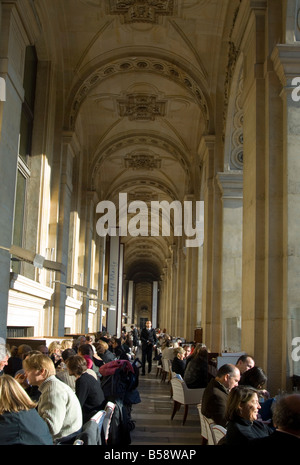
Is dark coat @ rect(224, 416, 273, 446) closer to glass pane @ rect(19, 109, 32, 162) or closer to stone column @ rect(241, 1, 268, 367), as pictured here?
stone column @ rect(241, 1, 268, 367)

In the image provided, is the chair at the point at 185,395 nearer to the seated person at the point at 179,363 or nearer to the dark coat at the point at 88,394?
the seated person at the point at 179,363

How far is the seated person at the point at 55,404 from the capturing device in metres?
3.97

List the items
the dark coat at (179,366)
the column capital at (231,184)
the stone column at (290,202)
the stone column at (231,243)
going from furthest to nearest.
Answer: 1. the column capital at (231,184)
2. the stone column at (231,243)
3. the dark coat at (179,366)
4. the stone column at (290,202)

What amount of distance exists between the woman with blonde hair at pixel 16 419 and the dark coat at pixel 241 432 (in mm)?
1190

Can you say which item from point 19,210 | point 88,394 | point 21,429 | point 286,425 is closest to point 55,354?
point 88,394

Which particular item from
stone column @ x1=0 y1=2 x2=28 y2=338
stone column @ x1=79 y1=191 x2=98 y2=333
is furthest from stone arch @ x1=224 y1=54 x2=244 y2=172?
stone column @ x1=79 y1=191 x2=98 y2=333

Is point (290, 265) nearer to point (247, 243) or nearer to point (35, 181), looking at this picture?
point (247, 243)

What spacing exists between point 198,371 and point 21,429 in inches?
226

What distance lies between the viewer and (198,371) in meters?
8.45

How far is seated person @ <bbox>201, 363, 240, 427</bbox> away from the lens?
16.8ft

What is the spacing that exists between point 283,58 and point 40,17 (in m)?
7.61

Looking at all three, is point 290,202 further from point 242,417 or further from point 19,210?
point 19,210

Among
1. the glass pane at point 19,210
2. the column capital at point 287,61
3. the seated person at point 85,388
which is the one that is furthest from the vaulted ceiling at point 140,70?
the seated person at point 85,388
